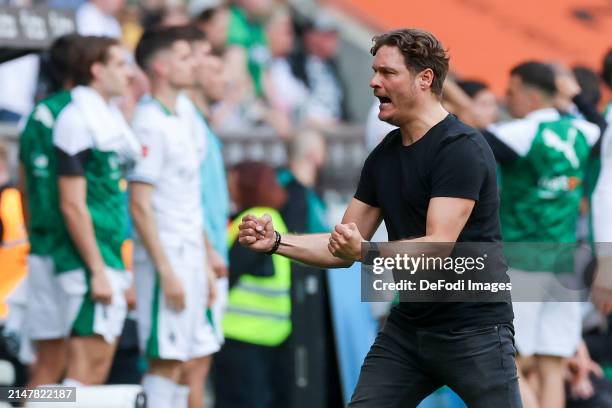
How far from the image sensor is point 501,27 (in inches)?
613

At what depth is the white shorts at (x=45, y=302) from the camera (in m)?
7.49

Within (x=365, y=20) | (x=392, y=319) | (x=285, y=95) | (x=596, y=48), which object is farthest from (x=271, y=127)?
(x=392, y=319)

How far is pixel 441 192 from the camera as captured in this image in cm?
514

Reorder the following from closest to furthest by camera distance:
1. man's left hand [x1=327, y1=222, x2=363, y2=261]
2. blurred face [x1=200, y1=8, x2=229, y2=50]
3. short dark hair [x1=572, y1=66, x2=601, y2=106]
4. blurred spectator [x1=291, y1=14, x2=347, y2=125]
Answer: man's left hand [x1=327, y1=222, x2=363, y2=261]
short dark hair [x1=572, y1=66, x2=601, y2=106]
blurred face [x1=200, y1=8, x2=229, y2=50]
blurred spectator [x1=291, y1=14, x2=347, y2=125]

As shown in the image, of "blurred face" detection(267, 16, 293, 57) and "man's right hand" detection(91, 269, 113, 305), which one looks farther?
"blurred face" detection(267, 16, 293, 57)

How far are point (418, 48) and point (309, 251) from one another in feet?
2.95

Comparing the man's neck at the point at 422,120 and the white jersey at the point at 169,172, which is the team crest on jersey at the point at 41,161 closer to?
the white jersey at the point at 169,172

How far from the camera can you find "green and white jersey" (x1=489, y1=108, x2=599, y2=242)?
8.02 m

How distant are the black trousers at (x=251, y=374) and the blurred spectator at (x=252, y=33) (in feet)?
16.1

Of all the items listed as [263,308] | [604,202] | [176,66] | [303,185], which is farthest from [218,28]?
[604,202]

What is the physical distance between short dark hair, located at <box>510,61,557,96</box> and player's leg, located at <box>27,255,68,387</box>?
309cm

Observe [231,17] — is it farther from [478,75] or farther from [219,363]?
[219,363]

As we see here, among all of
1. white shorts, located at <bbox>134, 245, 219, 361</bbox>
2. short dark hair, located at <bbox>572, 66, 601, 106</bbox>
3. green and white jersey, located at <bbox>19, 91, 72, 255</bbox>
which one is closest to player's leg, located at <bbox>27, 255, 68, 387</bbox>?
green and white jersey, located at <bbox>19, 91, 72, 255</bbox>

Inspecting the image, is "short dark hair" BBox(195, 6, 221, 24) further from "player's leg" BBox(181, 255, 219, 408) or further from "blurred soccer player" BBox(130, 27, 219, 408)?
"player's leg" BBox(181, 255, 219, 408)
